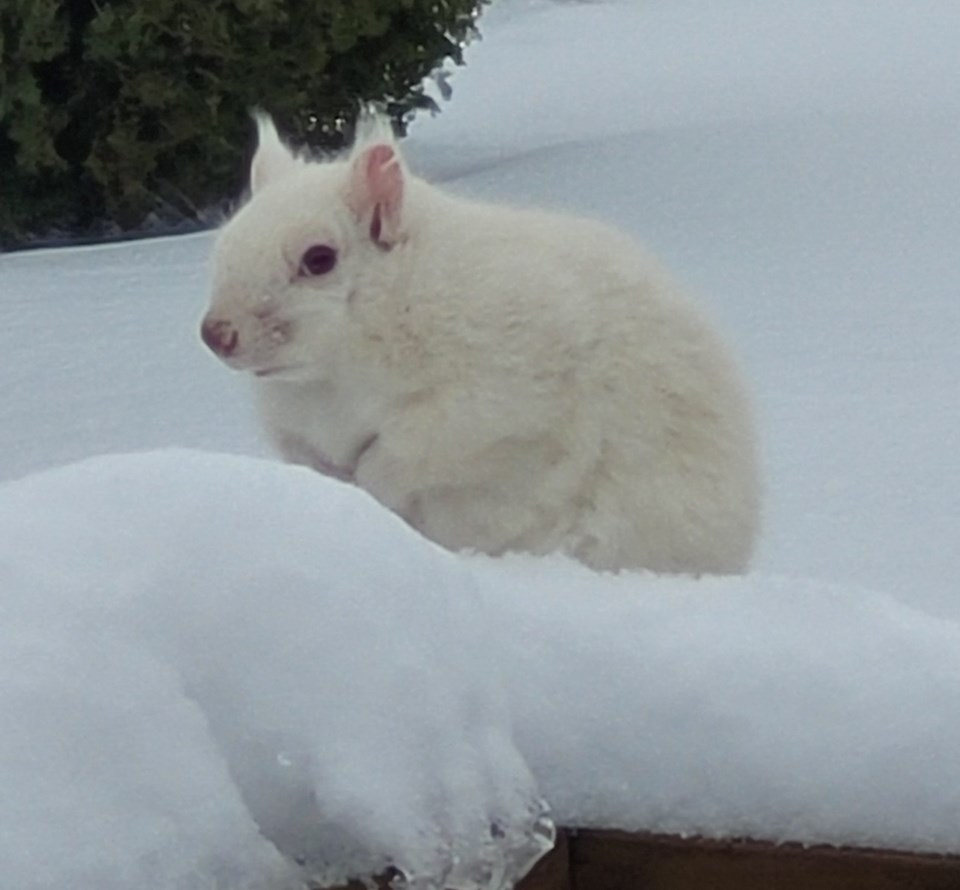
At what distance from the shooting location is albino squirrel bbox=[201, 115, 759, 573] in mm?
1891

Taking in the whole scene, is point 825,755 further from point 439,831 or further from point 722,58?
point 722,58

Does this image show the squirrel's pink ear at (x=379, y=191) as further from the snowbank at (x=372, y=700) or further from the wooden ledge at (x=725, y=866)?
the wooden ledge at (x=725, y=866)

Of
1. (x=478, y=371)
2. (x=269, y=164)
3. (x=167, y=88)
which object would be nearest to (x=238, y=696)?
(x=478, y=371)

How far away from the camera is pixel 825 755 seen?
3.69 ft

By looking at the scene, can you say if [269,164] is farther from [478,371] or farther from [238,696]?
[238,696]

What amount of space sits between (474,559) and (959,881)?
0.49 m

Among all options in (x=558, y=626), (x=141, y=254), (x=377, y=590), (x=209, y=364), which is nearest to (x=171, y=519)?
(x=377, y=590)

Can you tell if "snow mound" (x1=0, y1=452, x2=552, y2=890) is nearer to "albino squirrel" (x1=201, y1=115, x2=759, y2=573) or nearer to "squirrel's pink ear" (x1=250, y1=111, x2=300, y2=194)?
"albino squirrel" (x1=201, y1=115, x2=759, y2=573)

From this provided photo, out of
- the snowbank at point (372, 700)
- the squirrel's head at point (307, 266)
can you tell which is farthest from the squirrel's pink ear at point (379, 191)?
the snowbank at point (372, 700)

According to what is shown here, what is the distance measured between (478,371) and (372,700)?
0.90m

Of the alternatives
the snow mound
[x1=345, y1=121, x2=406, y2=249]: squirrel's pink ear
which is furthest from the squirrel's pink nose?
the snow mound

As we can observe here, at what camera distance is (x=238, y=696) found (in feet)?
3.21

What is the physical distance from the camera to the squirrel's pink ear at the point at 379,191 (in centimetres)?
194

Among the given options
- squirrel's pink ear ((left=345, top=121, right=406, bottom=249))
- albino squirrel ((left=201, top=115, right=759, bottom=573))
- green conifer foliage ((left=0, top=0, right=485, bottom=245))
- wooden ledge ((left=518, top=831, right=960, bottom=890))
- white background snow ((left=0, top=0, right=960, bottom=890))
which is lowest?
green conifer foliage ((left=0, top=0, right=485, bottom=245))
